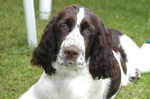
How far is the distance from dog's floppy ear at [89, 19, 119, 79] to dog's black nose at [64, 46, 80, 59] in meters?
0.55

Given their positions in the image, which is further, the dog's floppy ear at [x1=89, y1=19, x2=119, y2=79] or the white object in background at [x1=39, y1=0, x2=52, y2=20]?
the white object in background at [x1=39, y1=0, x2=52, y2=20]

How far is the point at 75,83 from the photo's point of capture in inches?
114

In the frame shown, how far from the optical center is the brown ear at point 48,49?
2934 mm

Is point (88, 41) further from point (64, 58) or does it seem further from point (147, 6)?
point (147, 6)

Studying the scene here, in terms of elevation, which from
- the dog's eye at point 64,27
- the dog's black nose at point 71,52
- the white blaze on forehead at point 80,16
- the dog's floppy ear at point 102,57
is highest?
the white blaze on forehead at point 80,16

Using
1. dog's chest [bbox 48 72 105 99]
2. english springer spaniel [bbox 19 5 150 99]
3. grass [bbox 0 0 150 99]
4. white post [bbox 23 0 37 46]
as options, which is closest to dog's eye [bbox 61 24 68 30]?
english springer spaniel [bbox 19 5 150 99]

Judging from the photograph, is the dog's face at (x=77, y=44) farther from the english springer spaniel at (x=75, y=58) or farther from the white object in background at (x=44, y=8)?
the white object in background at (x=44, y=8)

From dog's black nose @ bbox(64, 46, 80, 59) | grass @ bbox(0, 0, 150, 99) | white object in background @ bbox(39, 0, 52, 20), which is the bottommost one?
grass @ bbox(0, 0, 150, 99)

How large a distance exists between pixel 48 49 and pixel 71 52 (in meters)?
0.64

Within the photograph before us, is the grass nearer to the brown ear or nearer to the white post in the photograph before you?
the white post

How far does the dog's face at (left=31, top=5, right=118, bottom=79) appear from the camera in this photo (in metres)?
2.54

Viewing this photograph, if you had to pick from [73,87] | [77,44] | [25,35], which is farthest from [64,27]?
[25,35]

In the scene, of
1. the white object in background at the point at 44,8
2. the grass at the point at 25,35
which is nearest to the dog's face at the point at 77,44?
the grass at the point at 25,35

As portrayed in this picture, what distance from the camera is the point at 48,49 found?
2969 millimetres
